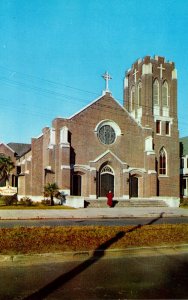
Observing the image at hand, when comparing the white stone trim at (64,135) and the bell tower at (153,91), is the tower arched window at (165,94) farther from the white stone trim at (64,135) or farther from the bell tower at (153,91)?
the white stone trim at (64,135)

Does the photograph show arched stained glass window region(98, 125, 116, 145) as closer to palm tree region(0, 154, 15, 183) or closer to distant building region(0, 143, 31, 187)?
palm tree region(0, 154, 15, 183)

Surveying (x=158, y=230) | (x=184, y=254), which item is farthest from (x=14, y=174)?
(x=184, y=254)

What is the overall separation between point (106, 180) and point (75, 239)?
28.1 metres

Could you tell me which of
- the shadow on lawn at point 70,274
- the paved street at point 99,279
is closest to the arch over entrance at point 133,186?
the shadow on lawn at point 70,274

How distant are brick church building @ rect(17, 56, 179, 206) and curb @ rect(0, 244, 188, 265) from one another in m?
25.4

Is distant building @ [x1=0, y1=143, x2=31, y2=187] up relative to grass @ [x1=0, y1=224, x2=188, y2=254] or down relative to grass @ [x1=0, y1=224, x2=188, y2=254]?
up

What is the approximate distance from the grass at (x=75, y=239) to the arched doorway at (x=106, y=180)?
2488 centimetres

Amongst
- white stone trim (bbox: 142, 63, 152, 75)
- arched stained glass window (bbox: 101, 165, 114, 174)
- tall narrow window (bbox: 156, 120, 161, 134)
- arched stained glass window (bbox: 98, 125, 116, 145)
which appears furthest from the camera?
tall narrow window (bbox: 156, 120, 161, 134)

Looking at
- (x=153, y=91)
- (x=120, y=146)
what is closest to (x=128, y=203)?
(x=120, y=146)

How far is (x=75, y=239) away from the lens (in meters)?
11.7

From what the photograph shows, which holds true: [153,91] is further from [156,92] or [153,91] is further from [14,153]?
A: [14,153]

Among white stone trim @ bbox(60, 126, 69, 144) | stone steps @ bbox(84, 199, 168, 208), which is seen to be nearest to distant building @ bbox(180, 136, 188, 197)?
stone steps @ bbox(84, 199, 168, 208)

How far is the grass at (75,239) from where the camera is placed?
10125mm

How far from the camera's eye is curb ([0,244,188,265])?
8.93 m
